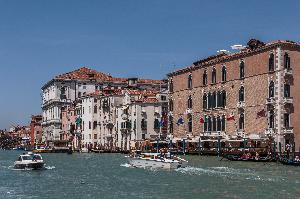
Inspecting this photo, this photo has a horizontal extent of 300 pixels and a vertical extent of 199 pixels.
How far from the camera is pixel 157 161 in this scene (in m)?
40.8

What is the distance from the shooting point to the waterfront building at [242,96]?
52375 millimetres

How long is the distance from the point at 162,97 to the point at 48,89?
1785 inches

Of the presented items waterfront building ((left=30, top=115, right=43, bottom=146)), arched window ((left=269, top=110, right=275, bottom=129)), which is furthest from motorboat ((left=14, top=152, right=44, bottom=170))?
waterfront building ((left=30, top=115, right=43, bottom=146))

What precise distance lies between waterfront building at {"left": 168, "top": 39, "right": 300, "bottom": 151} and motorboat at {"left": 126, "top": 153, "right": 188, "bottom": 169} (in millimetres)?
14370

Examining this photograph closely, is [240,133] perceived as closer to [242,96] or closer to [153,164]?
[242,96]

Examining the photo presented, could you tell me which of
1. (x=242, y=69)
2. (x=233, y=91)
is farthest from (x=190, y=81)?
(x=242, y=69)

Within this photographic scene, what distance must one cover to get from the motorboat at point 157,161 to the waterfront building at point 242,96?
47.1 ft

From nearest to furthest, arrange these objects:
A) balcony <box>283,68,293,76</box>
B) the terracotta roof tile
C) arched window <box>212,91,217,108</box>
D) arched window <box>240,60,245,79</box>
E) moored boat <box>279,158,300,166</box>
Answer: moored boat <box>279,158,300,166</box>
balcony <box>283,68,293,76</box>
arched window <box>240,60,245,79</box>
arched window <box>212,91,217,108</box>
the terracotta roof tile

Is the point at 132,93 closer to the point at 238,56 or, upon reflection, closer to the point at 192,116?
the point at 192,116

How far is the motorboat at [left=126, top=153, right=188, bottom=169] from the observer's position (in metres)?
39.9

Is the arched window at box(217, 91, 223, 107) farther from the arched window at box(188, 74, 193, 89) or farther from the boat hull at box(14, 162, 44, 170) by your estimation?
the boat hull at box(14, 162, 44, 170)

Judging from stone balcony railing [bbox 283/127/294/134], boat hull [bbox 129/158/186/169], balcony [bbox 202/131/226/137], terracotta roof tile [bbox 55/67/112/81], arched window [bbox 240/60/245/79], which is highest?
terracotta roof tile [bbox 55/67/112/81]

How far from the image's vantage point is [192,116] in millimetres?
65875

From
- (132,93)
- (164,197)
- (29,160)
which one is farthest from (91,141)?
(164,197)
